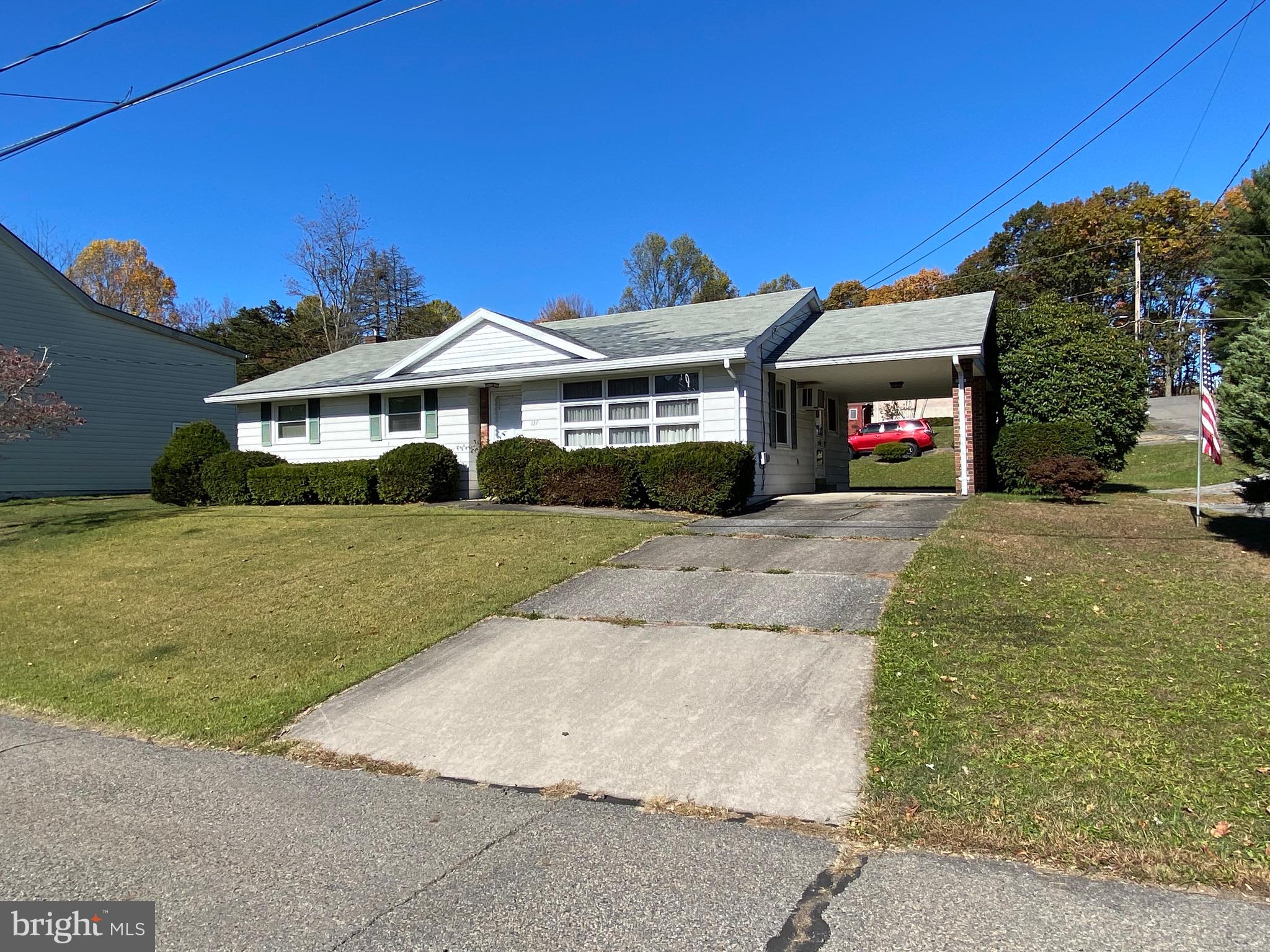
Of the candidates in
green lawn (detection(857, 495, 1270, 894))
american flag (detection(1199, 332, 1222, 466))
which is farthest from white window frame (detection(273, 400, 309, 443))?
american flag (detection(1199, 332, 1222, 466))

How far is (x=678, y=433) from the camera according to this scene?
15.4 meters

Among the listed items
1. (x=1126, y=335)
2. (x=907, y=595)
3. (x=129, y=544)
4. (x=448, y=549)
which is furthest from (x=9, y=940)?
(x=1126, y=335)

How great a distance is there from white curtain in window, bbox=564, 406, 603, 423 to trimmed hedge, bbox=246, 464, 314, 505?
5.92 m

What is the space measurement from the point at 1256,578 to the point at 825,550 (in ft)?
14.0

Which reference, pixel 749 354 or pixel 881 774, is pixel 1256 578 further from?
pixel 749 354

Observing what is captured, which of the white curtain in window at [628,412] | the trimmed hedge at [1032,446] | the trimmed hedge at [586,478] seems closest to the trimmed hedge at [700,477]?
the trimmed hedge at [586,478]

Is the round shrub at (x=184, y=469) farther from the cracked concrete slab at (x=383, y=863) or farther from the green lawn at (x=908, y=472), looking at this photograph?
the green lawn at (x=908, y=472)

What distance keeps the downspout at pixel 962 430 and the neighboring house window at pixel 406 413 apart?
11.1m

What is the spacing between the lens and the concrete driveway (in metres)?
4.54

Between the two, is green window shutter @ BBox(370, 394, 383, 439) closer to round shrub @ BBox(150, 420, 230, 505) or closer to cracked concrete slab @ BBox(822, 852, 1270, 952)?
round shrub @ BBox(150, 420, 230, 505)

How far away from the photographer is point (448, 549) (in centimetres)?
1091

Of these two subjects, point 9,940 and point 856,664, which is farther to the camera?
point 856,664

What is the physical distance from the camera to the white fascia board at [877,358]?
13930 mm

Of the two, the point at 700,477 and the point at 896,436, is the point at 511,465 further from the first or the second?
the point at 896,436
